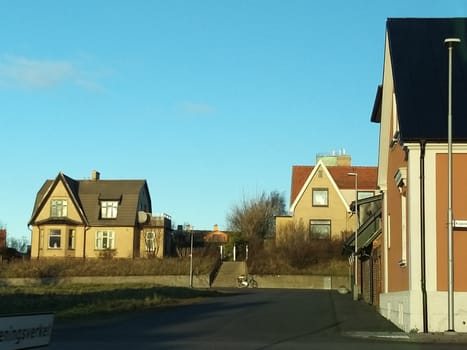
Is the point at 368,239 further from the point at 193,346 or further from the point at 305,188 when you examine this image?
the point at 305,188

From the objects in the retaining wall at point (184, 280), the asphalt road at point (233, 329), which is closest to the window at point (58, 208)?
the retaining wall at point (184, 280)

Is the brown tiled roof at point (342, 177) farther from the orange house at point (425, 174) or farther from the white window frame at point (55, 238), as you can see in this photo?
the orange house at point (425, 174)

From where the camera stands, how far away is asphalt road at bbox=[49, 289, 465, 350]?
59.1ft

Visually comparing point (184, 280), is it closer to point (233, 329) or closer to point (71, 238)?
point (71, 238)

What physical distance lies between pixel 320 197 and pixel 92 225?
21.7 metres

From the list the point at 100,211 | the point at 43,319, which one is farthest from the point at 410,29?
the point at 100,211

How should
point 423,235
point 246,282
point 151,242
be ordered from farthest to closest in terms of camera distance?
point 151,242
point 246,282
point 423,235

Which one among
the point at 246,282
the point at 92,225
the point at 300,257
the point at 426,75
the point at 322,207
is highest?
the point at 426,75

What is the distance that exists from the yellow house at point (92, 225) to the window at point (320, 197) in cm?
1466

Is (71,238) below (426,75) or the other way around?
below

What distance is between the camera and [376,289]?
109 feet

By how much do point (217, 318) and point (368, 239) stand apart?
10176 mm

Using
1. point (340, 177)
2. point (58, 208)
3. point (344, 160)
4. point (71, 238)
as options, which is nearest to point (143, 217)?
point (71, 238)

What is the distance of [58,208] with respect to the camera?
73688 mm
